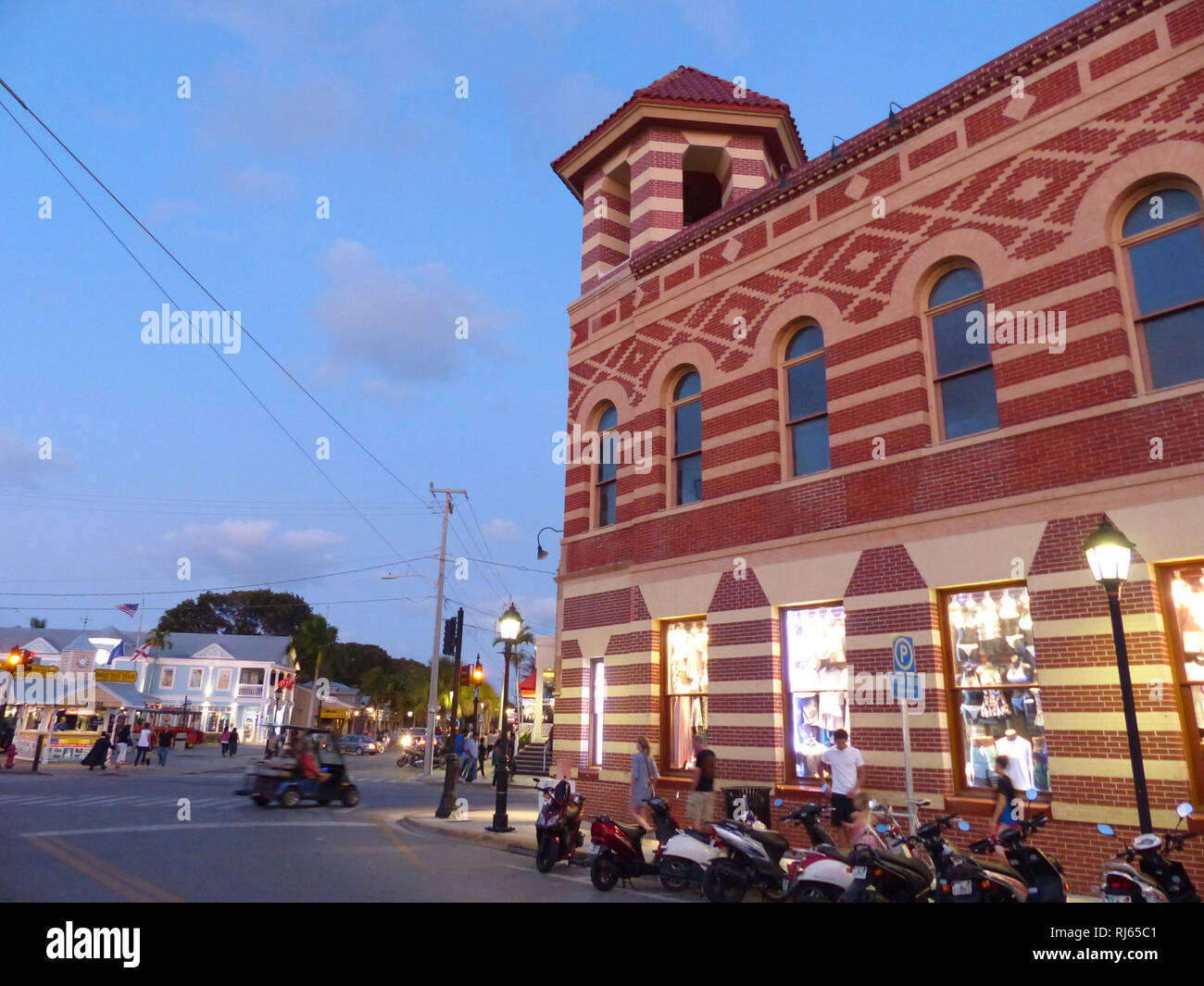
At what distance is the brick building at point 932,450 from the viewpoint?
9672 mm

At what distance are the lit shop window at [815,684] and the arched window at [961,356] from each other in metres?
3.41

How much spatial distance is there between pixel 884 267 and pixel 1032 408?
11.3 ft

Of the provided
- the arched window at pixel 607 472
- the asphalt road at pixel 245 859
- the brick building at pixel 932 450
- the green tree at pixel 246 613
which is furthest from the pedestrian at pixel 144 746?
the green tree at pixel 246 613

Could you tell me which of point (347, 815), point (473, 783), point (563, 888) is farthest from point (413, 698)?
point (563, 888)

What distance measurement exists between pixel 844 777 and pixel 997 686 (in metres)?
2.31

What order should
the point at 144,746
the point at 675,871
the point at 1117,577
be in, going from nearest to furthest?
the point at 1117,577 → the point at 675,871 → the point at 144,746

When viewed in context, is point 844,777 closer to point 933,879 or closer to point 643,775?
point 933,879

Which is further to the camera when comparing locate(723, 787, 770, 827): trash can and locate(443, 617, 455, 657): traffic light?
locate(443, 617, 455, 657): traffic light

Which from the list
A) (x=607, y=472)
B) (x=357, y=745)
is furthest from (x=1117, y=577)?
(x=357, y=745)

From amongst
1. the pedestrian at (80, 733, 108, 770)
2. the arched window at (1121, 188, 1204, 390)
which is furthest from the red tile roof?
the pedestrian at (80, 733, 108, 770)

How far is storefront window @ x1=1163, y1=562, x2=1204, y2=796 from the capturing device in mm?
8922

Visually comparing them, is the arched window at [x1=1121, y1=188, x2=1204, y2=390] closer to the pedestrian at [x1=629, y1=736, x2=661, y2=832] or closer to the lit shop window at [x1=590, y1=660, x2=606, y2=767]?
the pedestrian at [x1=629, y1=736, x2=661, y2=832]

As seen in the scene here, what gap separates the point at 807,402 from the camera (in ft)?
45.7

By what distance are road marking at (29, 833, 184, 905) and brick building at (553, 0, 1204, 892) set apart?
8.24m
